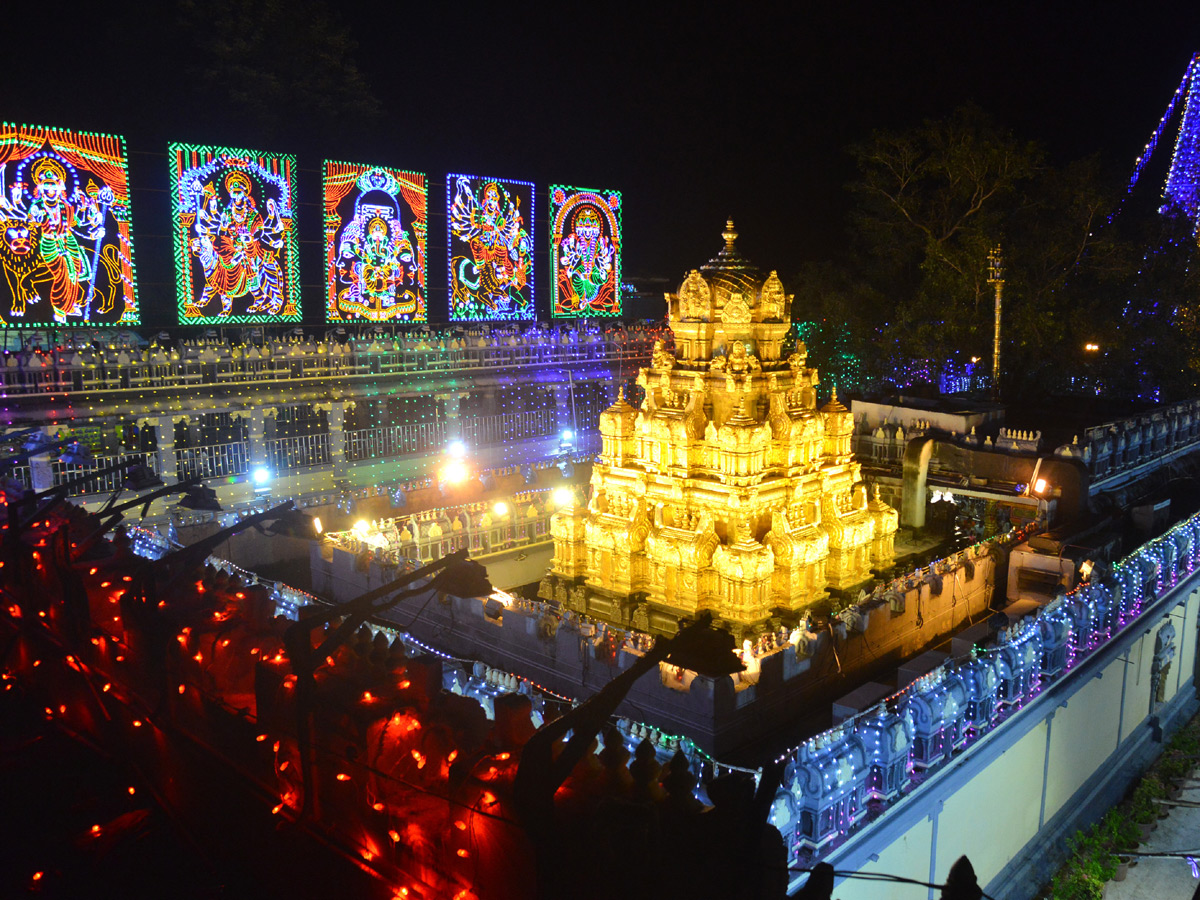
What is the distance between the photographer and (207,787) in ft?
17.8

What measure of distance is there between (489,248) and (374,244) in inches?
105

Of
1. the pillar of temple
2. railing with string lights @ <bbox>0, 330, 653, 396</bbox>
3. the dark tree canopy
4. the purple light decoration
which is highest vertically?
the purple light decoration

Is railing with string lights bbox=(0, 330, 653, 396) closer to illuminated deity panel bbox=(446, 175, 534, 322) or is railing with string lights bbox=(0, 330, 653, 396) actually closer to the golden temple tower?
illuminated deity panel bbox=(446, 175, 534, 322)

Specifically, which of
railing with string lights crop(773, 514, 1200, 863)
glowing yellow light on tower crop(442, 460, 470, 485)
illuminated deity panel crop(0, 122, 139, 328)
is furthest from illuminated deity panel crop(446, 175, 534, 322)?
railing with string lights crop(773, 514, 1200, 863)

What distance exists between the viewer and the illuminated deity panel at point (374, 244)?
15.8m

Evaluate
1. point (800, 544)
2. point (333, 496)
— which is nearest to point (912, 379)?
point (800, 544)

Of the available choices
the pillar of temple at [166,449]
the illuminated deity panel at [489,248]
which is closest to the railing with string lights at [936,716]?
the pillar of temple at [166,449]

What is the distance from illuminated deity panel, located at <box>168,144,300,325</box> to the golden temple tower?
24.4 ft

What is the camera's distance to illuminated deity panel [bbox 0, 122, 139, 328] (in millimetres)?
12195

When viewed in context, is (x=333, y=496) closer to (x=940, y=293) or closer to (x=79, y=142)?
(x=79, y=142)

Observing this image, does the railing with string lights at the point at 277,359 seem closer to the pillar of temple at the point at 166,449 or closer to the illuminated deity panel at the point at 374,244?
the pillar of temple at the point at 166,449

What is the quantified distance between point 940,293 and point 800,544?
455 inches

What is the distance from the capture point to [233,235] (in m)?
14.4

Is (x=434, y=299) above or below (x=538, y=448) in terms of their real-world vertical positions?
above
